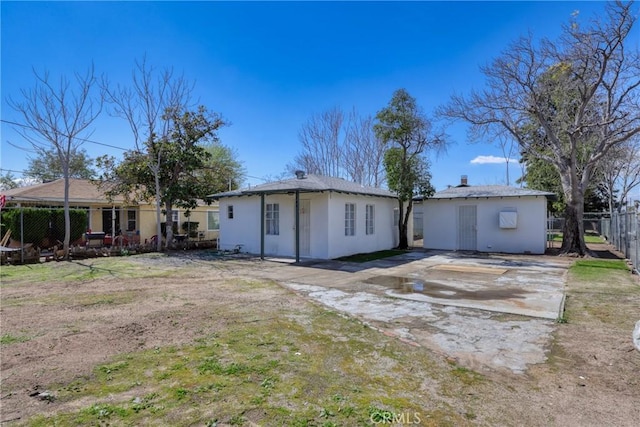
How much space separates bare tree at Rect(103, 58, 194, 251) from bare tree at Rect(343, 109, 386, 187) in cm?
1666

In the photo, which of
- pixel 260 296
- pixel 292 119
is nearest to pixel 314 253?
pixel 260 296

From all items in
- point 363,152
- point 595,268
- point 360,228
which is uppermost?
point 363,152

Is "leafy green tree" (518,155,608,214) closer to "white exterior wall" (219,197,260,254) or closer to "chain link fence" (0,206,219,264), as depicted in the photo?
"white exterior wall" (219,197,260,254)

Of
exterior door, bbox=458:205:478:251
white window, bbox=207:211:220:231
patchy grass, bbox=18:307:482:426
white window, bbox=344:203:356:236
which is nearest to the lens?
patchy grass, bbox=18:307:482:426

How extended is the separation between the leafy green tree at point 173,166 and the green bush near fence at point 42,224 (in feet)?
6.64

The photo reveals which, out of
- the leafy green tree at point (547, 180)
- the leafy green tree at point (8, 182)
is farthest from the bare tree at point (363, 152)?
the leafy green tree at point (8, 182)

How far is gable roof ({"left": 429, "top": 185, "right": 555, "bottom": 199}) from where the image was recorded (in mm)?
15075

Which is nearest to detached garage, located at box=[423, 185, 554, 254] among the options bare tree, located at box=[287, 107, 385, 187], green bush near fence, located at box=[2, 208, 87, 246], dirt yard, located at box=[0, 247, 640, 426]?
dirt yard, located at box=[0, 247, 640, 426]

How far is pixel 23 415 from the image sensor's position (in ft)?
8.93

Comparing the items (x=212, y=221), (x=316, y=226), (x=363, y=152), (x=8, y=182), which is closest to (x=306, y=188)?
(x=316, y=226)

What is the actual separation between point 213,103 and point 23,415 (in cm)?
1604

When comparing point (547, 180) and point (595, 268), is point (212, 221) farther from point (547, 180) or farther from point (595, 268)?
point (547, 180)

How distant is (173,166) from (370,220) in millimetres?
9170

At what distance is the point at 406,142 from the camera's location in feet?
53.2
